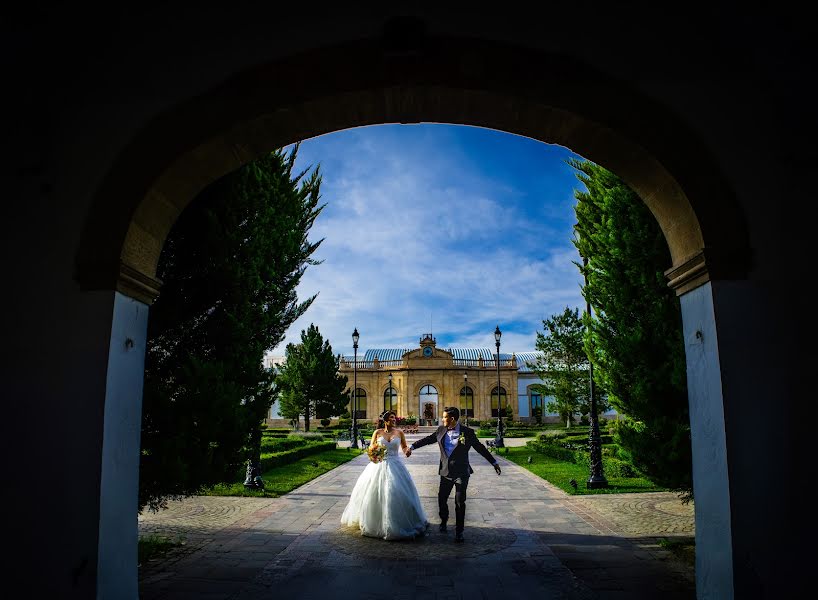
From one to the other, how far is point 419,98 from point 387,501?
513 cm

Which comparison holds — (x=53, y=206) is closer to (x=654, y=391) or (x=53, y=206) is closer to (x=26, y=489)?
(x=26, y=489)

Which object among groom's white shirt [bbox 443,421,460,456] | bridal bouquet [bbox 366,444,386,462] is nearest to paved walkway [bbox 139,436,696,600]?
bridal bouquet [bbox 366,444,386,462]

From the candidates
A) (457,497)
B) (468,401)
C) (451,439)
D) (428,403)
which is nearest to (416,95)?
(451,439)

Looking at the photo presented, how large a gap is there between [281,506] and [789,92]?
936 centimetres

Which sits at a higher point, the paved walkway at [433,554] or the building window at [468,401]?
the building window at [468,401]

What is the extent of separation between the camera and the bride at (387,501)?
7031 millimetres

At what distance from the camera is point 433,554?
6.36 m

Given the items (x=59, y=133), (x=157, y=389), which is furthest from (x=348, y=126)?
(x=157, y=389)

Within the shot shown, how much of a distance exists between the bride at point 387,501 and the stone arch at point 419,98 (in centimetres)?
422

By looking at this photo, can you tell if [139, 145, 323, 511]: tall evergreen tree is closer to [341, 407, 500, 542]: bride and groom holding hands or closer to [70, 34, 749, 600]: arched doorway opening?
[70, 34, 749, 600]: arched doorway opening

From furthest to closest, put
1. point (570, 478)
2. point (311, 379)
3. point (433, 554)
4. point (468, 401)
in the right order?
point (468, 401) < point (311, 379) < point (570, 478) < point (433, 554)

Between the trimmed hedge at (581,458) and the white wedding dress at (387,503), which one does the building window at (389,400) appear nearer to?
the trimmed hedge at (581,458)

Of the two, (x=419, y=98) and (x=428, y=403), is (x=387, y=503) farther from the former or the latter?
(x=428, y=403)

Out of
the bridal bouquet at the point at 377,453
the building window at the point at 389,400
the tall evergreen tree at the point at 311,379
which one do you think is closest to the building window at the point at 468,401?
the building window at the point at 389,400
